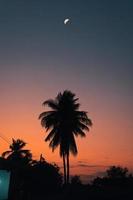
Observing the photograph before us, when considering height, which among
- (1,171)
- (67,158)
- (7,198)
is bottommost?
(7,198)

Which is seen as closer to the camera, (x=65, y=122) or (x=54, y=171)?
(x=65, y=122)

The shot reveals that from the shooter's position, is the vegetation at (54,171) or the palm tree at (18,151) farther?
the palm tree at (18,151)

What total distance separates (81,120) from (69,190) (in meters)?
11.0

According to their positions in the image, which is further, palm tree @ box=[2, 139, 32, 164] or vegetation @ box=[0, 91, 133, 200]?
palm tree @ box=[2, 139, 32, 164]

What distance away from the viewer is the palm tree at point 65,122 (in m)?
42.8

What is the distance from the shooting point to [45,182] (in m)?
52.2

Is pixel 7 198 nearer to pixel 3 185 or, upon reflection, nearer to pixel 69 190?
pixel 3 185

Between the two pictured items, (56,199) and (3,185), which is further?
(56,199)

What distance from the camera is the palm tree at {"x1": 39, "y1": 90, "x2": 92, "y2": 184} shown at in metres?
42.8

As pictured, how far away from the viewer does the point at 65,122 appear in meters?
43.3

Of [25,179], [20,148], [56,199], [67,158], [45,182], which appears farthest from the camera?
[20,148]

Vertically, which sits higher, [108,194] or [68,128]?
[68,128]

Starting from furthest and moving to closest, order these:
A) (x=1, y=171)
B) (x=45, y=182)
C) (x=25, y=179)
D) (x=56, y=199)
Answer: (x=45, y=182) → (x=25, y=179) → (x=56, y=199) → (x=1, y=171)

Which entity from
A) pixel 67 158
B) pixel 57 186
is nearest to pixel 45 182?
pixel 57 186
